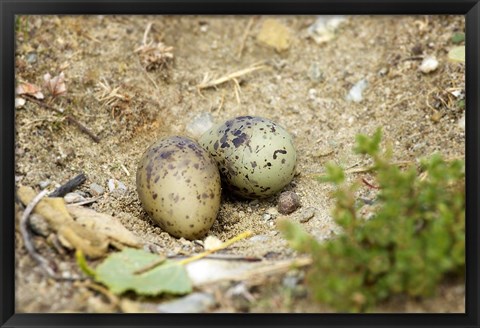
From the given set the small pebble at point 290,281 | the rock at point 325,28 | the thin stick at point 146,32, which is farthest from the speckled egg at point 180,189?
the rock at point 325,28

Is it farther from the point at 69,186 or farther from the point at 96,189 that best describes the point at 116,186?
the point at 69,186

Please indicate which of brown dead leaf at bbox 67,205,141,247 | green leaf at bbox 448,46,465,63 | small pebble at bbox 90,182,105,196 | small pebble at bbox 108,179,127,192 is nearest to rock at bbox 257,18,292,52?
green leaf at bbox 448,46,465,63

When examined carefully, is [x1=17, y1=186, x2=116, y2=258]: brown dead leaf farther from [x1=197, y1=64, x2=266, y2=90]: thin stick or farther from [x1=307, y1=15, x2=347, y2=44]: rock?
[x1=307, y1=15, x2=347, y2=44]: rock

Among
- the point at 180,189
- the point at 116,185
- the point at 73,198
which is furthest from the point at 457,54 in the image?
the point at 73,198

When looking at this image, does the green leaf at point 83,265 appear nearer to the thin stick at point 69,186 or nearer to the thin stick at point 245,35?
the thin stick at point 69,186

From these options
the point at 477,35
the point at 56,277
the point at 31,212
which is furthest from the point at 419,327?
the point at 31,212
